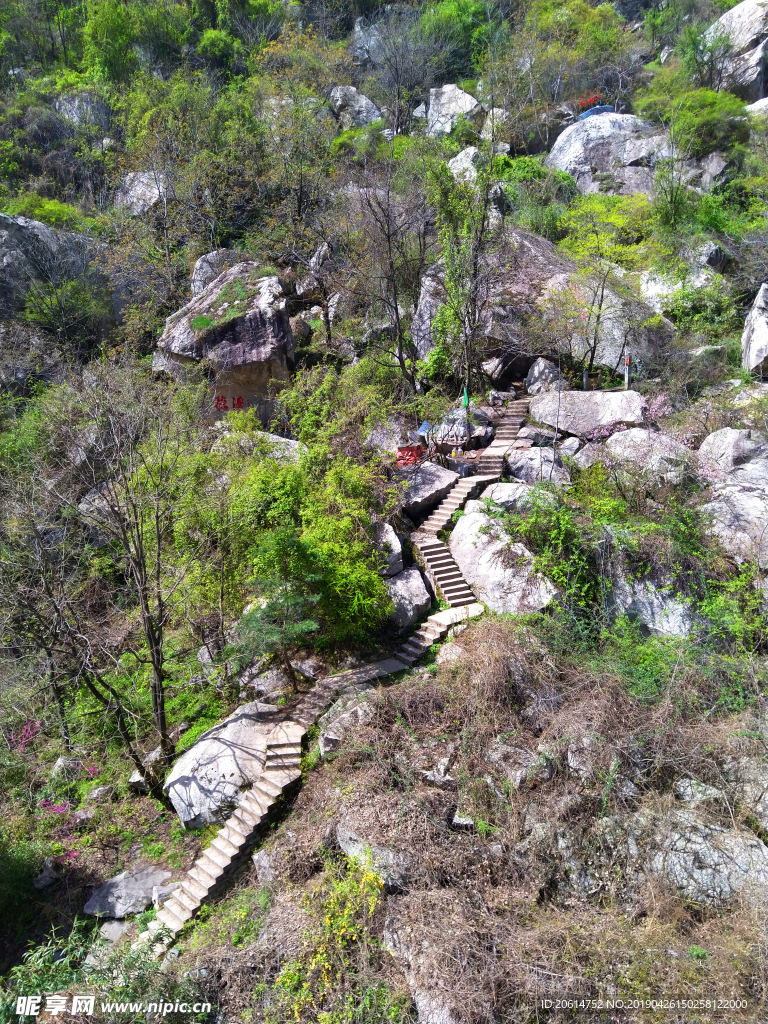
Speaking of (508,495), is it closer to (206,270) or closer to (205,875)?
(205,875)

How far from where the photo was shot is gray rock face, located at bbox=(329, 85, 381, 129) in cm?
3891

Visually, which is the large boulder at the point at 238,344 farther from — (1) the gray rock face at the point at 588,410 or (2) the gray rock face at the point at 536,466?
(1) the gray rock face at the point at 588,410

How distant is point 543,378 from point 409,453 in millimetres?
7039

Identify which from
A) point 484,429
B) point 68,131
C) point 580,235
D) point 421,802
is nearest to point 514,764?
point 421,802

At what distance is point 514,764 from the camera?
37.3ft

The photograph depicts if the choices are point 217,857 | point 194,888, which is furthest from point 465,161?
point 194,888

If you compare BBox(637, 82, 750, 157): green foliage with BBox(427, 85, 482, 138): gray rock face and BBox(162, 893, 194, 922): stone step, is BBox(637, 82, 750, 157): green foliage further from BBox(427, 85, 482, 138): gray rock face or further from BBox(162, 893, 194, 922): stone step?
BBox(162, 893, 194, 922): stone step

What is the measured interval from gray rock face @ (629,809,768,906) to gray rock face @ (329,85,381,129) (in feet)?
141

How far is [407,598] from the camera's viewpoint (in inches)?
647

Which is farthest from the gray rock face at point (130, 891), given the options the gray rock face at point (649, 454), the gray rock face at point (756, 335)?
the gray rock face at point (756, 335)

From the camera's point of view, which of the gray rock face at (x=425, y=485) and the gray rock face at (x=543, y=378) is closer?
the gray rock face at (x=425, y=485)

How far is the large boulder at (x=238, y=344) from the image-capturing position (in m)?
25.1

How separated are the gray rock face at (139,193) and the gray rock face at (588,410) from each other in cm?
2418

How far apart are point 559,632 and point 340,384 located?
13.2m
